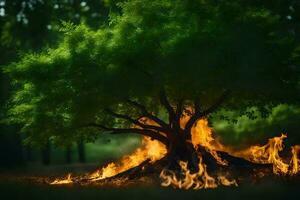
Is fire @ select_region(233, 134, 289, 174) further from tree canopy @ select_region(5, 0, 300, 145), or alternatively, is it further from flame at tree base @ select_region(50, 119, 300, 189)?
tree canopy @ select_region(5, 0, 300, 145)

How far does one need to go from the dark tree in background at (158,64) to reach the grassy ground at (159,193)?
156 inches

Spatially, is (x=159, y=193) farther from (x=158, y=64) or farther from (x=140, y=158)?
(x=140, y=158)

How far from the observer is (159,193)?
19406mm

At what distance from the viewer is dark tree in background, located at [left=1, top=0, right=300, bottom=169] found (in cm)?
2269

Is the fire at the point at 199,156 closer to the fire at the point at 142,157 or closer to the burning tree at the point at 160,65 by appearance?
the fire at the point at 142,157

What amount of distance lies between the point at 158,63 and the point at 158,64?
0.15 ft

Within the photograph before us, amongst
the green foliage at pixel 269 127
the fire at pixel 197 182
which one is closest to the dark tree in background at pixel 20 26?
the green foliage at pixel 269 127

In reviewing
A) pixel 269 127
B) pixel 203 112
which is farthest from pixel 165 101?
pixel 269 127

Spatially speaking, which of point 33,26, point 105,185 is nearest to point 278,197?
point 105,185

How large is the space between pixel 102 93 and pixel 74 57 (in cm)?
213

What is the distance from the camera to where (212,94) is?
84.1 ft

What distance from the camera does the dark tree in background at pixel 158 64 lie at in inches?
893

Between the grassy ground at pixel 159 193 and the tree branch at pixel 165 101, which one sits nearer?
the grassy ground at pixel 159 193

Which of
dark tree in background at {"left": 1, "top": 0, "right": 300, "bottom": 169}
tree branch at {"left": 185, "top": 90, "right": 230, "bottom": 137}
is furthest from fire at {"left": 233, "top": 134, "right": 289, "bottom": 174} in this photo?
tree branch at {"left": 185, "top": 90, "right": 230, "bottom": 137}
